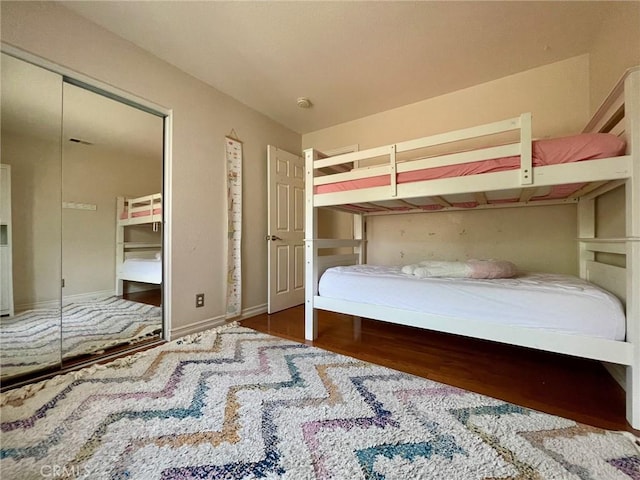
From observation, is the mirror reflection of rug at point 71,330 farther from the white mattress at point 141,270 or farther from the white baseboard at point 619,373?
the white baseboard at point 619,373

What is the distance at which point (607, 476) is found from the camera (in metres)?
0.79

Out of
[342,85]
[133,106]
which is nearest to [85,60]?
[133,106]

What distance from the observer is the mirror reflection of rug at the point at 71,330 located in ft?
4.86

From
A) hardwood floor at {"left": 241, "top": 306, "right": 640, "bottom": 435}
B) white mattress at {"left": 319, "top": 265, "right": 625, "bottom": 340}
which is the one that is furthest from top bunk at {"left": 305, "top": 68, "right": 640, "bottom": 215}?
hardwood floor at {"left": 241, "top": 306, "right": 640, "bottom": 435}

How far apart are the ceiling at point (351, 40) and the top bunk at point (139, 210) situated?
119 centimetres

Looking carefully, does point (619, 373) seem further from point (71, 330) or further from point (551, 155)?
point (71, 330)

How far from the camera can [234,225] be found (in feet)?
8.38

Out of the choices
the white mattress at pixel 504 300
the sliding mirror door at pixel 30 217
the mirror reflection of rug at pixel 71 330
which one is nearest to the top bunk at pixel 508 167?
the white mattress at pixel 504 300

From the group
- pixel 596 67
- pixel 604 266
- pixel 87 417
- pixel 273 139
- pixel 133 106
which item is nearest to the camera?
pixel 87 417

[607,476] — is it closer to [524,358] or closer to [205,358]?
[524,358]

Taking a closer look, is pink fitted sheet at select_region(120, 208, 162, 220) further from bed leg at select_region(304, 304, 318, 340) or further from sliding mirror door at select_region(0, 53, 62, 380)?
bed leg at select_region(304, 304, 318, 340)

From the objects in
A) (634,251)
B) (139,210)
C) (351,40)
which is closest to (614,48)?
(634,251)

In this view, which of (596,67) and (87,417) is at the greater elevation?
(596,67)

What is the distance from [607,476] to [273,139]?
3.44 meters
